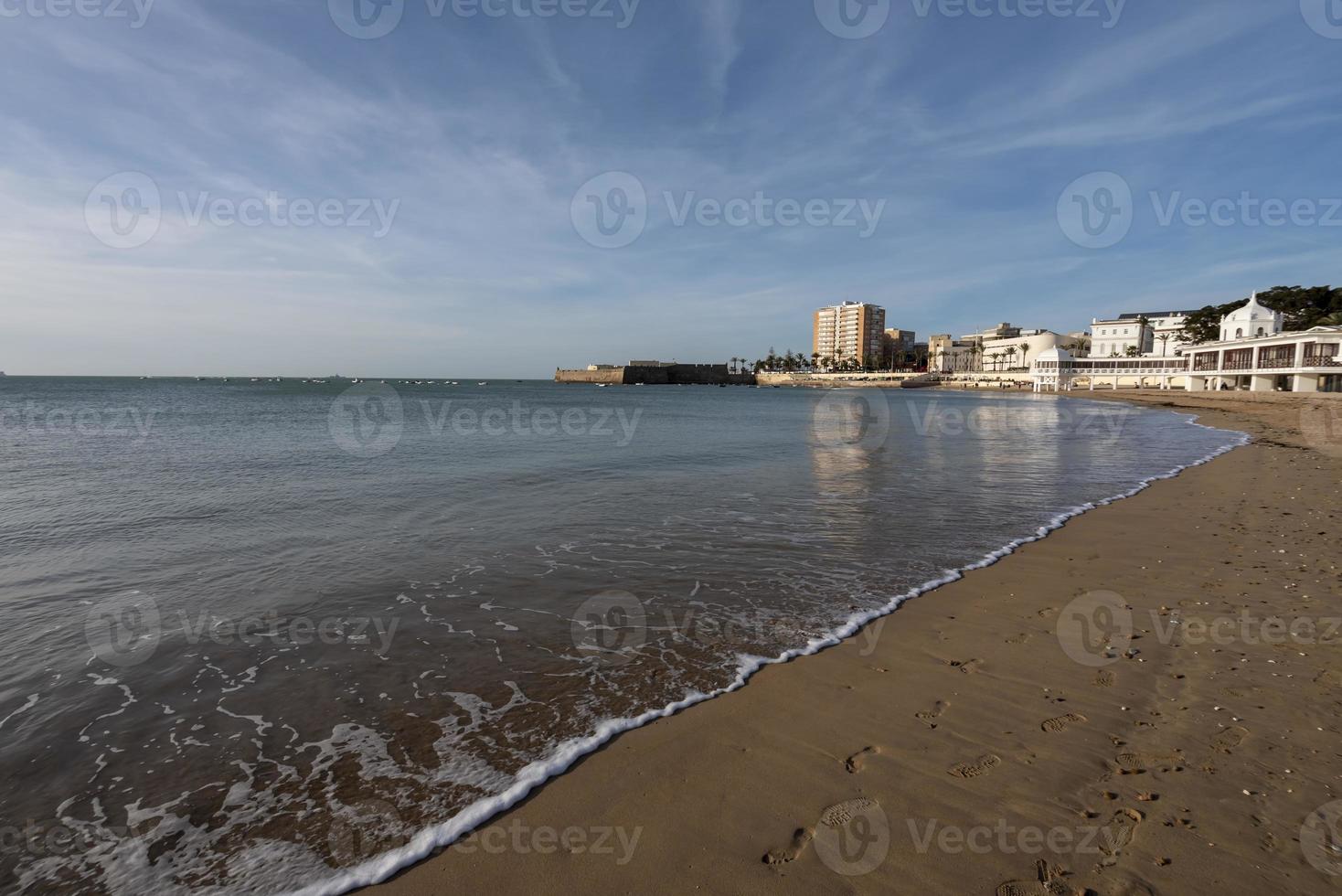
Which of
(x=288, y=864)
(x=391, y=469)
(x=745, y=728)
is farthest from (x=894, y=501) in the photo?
(x=391, y=469)

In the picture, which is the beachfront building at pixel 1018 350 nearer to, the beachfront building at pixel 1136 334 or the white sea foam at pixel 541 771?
the beachfront building at pixel 1136 334

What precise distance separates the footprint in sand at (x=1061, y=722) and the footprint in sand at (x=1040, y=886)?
163 cm

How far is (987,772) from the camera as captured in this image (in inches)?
169

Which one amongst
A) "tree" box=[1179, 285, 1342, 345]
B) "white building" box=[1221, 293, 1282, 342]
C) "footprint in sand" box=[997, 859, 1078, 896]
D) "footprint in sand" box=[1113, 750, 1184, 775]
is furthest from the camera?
"tree" box=[1179, 285, 1342, 345]

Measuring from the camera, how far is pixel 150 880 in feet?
11.8

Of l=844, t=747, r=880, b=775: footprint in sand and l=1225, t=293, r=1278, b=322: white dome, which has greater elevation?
l=1225, t=293, r=1278, b=322: white dome

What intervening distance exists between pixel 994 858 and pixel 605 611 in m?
5.05

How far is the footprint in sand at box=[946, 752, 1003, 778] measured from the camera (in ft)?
14.0

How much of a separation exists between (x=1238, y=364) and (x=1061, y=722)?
3879 inches

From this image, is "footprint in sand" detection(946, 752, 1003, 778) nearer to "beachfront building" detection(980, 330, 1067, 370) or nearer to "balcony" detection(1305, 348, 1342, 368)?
"balcony" detection(1305, 348, 1342, 368)

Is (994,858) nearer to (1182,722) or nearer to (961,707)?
(961,707)

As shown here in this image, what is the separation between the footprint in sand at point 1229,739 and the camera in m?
4.44

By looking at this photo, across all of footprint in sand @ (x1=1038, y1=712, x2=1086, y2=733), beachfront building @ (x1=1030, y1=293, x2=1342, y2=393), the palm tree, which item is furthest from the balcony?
the palm tree

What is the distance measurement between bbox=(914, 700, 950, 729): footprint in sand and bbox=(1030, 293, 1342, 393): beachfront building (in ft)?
260
